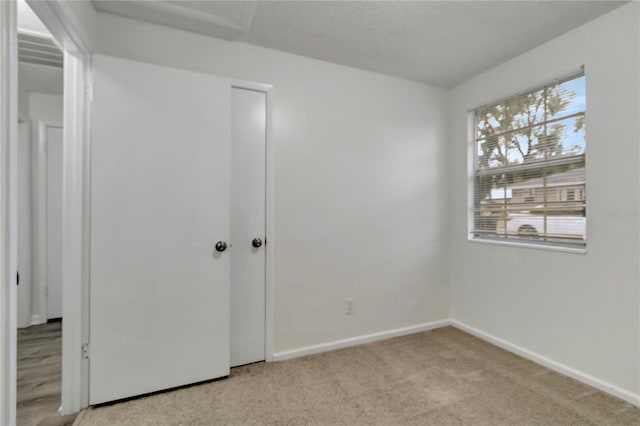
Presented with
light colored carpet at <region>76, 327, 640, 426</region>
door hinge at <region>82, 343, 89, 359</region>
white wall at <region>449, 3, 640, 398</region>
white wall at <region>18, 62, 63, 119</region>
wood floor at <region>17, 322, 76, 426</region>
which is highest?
white wall at <region>18, 62, 63, 119</region>

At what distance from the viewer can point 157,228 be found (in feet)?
6.23

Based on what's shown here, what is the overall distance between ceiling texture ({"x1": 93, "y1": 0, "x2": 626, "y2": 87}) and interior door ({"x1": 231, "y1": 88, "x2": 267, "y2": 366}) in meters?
0.48

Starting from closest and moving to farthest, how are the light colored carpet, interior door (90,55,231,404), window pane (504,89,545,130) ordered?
the light colored carpet
interior door (90,55,231,404)
window pane (504,89,545,130)

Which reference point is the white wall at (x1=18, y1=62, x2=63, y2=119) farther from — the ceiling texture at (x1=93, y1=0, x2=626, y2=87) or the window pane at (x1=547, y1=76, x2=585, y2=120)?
the window pane at (x1=547, y1=76, x2=585, y2=120)

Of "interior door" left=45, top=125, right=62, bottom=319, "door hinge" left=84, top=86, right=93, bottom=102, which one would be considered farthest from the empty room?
"interior door" left=45, top=125, right=62, bottom=319

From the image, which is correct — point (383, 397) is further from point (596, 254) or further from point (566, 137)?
point (566, 137)

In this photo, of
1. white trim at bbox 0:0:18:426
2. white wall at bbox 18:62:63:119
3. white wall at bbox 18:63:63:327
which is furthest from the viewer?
white wall at bbox 18:63:63:327

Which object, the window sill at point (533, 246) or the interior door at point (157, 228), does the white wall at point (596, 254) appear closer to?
the window sill at point (533, 246)

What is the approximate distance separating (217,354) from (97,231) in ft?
3.59

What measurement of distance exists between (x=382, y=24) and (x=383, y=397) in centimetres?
247

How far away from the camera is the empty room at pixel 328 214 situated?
1776 mm

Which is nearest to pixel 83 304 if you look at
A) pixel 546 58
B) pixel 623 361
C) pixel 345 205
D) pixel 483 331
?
pixel 345 205

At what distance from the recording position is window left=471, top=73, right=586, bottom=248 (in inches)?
85.7

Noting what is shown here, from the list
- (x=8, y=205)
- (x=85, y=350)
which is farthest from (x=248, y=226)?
(x=8, y=205)
